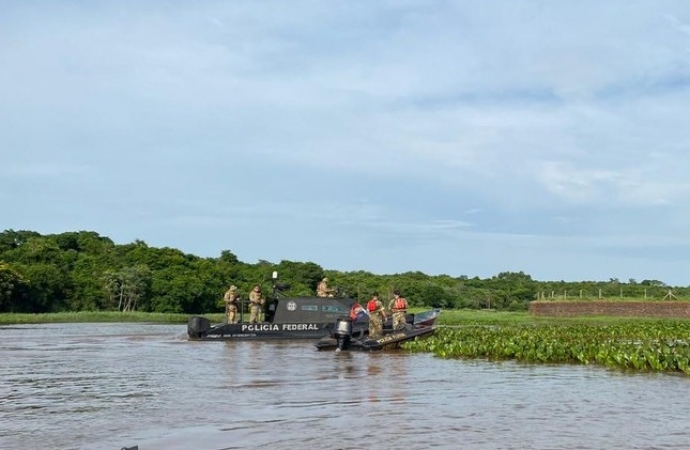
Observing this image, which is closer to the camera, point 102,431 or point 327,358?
point 102,431

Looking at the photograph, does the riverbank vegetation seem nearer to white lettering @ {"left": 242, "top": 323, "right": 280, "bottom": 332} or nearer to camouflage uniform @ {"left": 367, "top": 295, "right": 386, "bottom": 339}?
camouflage uniform @ {"left": 367, "top": 295, "right": 386, "bottom": 339}

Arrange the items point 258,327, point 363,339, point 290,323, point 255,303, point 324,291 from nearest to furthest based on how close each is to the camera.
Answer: point 363,339 → point 258,327 → point 290,323 → point 324,291 → point 255,303

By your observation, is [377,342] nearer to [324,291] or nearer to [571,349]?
[571,349]

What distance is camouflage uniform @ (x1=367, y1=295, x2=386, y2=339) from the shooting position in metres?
24.7

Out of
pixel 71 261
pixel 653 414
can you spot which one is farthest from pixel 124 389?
pixel 71 261

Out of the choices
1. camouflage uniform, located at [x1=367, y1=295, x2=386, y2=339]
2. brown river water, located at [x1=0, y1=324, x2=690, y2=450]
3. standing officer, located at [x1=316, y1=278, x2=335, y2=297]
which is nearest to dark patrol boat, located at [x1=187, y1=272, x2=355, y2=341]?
standing officer, located at [x1=316, y1=278, x2=335, y2=297]

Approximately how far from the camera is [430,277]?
12569 centimetres

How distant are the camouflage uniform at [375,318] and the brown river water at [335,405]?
11.3 ft

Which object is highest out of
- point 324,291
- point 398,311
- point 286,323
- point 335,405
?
point 324,291

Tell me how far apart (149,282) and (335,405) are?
70.4 m

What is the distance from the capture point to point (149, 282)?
264 ft

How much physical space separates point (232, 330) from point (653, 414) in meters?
19.4

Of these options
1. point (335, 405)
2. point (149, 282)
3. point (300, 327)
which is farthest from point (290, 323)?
point (149, 282)

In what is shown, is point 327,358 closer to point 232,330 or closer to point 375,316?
point 375,316
